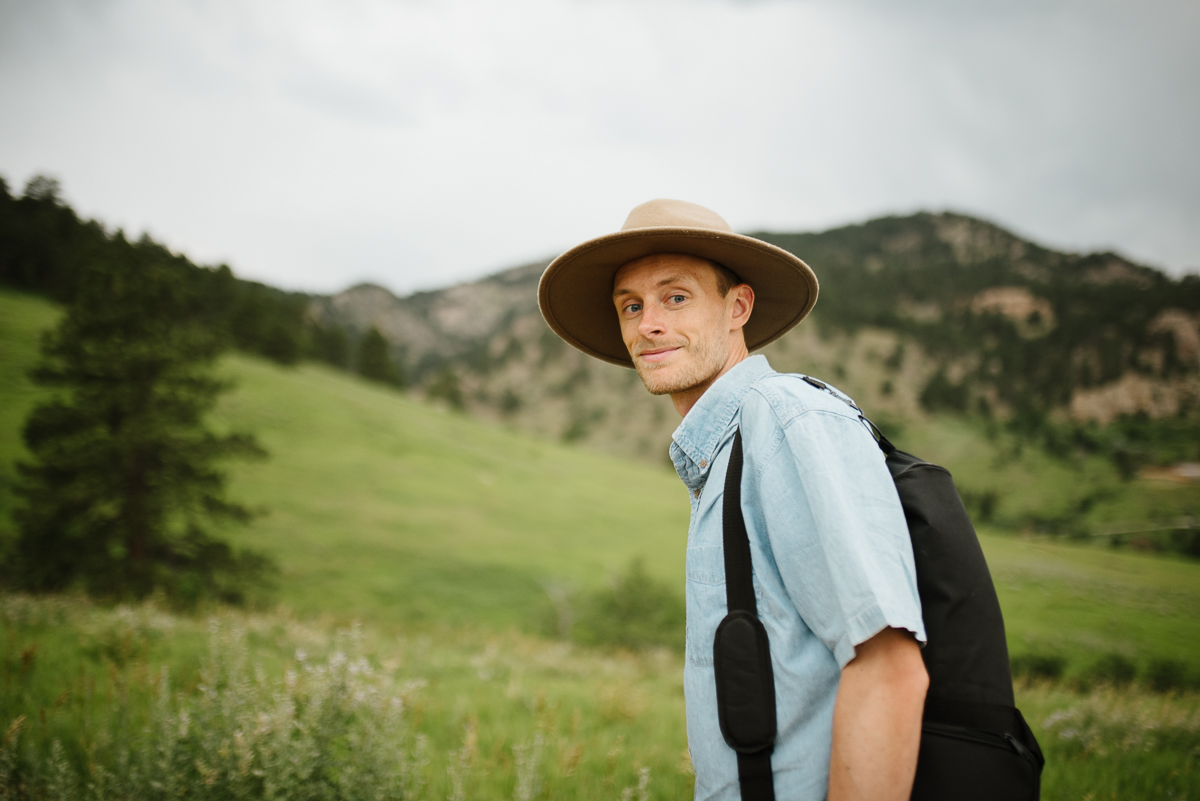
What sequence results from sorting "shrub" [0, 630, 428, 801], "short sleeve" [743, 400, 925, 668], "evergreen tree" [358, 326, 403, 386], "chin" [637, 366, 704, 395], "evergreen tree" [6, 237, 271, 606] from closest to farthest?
"short sleeve" [743, 400, 925, 668] < "chin" [637, 366, 704, 395] < "shrub" [0, 630, 428, 801] < "evergreen tree" [6, 237, 271, 606] < "evergreen tree" [358, 326, 403, 386]

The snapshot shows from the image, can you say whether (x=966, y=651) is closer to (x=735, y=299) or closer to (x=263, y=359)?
(x=735, y=299)

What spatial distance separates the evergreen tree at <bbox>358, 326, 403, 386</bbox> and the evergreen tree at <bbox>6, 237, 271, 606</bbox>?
68939 mm

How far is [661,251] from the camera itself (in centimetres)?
216

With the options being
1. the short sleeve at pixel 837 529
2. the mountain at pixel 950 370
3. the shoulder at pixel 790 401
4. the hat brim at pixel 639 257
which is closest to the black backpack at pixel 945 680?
the short sleeve at pixel 837 529

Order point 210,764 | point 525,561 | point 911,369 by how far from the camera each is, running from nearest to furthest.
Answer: point 210,764 → point 525,561 → point 911,369

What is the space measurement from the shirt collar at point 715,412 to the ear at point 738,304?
0.95 ft

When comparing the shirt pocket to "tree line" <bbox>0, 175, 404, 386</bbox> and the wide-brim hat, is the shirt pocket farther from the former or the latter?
"tree line" <bbox>0, 175, 404, 386</bbox>

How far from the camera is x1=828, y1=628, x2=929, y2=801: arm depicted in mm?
1229

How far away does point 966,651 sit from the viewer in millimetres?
1354

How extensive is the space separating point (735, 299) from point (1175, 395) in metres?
205

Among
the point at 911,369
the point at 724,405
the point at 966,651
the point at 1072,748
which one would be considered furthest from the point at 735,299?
the point at 911,369

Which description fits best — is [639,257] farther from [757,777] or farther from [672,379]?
[757,777]

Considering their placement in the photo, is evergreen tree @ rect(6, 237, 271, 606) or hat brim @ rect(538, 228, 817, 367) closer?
hat brim @ rect(538, 228, 817, 367)

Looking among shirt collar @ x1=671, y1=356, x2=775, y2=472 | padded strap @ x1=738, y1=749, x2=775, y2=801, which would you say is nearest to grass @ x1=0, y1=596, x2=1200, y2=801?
padded strap @ x1=738, y1=749, x2=775, y2=801
